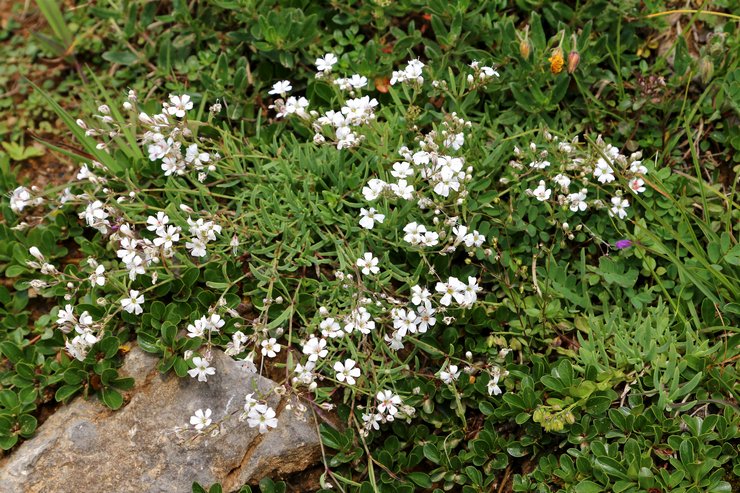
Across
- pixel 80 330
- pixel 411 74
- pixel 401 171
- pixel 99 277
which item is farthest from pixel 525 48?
pixel 80 330

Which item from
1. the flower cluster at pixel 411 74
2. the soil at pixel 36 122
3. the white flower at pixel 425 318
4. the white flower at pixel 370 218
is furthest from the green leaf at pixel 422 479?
the soil at pixel 36 122

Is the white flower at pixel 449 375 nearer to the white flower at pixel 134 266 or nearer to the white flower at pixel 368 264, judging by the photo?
the white flower at pixel 368 264

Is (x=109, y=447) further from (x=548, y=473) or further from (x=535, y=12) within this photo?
(x=535, y=12)

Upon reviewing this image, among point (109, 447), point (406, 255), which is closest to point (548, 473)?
point (406, 255)

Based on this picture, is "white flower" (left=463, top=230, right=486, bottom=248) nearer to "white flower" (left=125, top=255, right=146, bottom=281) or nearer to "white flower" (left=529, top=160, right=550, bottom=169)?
"white flower" (left=529, top=160, right=550, bottom=169)

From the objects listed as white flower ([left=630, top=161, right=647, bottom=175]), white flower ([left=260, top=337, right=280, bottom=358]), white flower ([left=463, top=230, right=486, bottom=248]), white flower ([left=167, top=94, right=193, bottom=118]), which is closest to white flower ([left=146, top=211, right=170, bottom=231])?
white flower ([left=167, top=94, right=193, bottom=118])
